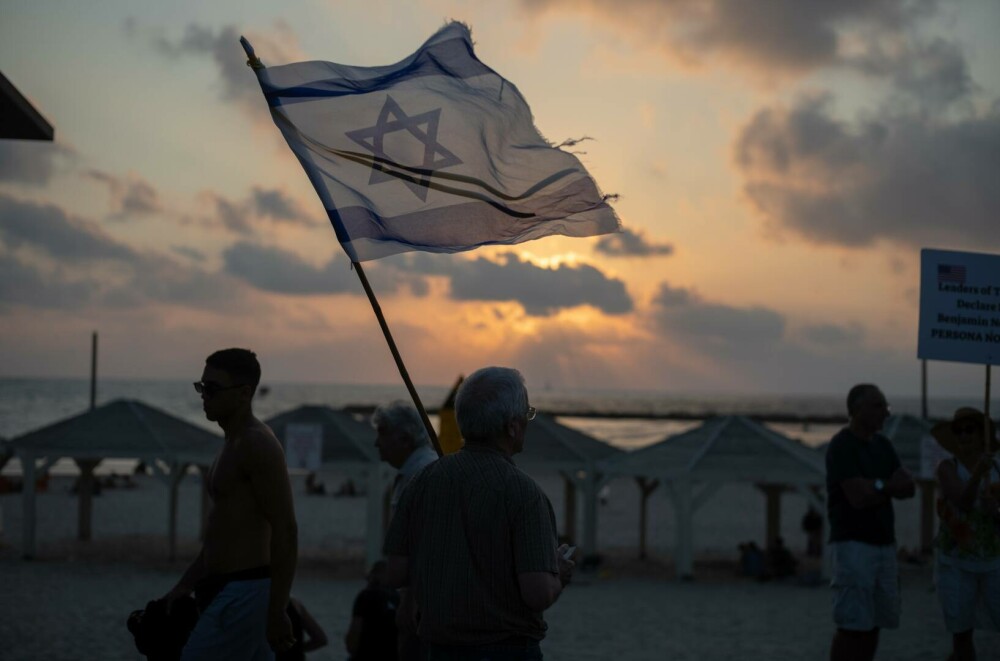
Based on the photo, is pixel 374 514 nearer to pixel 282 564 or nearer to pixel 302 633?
pixel 302 633

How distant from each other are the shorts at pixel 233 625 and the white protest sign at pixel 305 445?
14.4 m

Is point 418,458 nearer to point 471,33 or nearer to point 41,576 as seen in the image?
point 471,33

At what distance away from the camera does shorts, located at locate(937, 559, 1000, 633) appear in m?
6.38

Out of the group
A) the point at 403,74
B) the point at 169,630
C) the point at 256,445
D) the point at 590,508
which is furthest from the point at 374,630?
the point at 590,508

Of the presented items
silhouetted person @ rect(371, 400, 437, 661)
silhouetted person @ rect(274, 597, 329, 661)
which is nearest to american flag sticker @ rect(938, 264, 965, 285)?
silhouetted person @ rect(371, 400, 437, 661)

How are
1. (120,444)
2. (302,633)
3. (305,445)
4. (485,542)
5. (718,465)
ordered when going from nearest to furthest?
(485,542), (302,633), (718,465), (305,445), (120,444)

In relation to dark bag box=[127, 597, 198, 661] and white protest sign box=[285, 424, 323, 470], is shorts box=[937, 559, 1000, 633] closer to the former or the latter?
dark bag box=[127, 597, 198, 661]

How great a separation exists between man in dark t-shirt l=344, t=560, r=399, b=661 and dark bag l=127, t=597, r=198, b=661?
2.04 meters

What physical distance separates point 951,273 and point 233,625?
192 inches

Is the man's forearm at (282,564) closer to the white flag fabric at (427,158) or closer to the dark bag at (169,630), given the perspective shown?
the dark bag at (169,630)

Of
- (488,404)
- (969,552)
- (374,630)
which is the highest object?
(488,404)

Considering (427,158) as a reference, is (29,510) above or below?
below

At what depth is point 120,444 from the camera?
19500 mm

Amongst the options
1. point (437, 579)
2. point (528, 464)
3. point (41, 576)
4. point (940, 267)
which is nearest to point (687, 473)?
point (528, 464)
